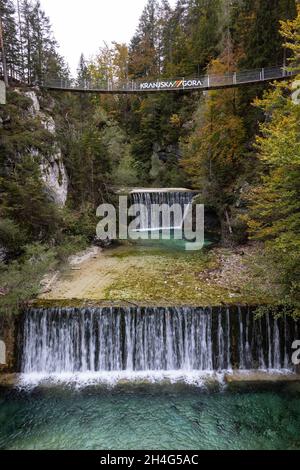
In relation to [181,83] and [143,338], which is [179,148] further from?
[143,338]

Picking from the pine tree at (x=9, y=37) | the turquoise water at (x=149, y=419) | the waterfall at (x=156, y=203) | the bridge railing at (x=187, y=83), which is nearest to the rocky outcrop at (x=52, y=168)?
the bridge railing at (x=187, y=83)

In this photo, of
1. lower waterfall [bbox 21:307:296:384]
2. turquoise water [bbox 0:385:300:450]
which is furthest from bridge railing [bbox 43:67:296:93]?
turquoise water [bbox 0:385:300:450]

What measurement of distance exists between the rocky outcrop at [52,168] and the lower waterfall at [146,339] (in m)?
7.13

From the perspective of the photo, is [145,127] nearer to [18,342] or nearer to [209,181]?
[209,181]

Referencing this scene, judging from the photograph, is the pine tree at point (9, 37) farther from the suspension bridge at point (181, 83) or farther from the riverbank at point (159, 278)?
the riverbank at point (159, 278)

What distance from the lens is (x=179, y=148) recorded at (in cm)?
3142

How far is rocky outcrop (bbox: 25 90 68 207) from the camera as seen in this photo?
1549 cm

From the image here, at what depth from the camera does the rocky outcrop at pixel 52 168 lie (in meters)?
15.5

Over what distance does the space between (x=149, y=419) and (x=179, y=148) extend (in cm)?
2688

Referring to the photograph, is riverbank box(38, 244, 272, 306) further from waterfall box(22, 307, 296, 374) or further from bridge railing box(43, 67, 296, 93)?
bridge railing box(43, 67, 296, 93)

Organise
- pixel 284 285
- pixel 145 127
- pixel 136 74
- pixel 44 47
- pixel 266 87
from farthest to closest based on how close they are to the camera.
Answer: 1. pixel 136 74
2. pixel 145 127
3. pixel 44 47
4. pixel 266 87
5. pixel 284 285

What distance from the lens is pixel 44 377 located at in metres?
9.25

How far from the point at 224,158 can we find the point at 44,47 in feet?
54.8
